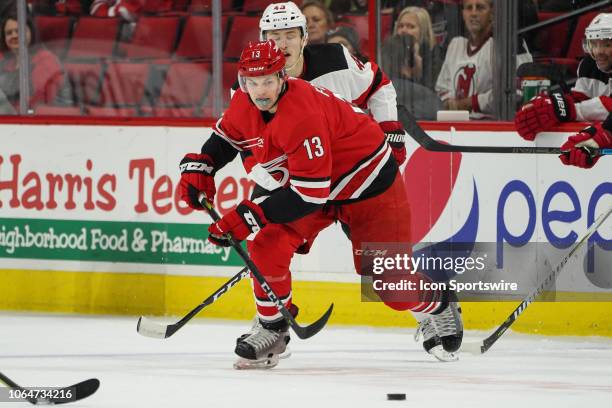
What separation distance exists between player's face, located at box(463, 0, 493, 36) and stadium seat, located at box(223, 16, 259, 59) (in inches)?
36.5

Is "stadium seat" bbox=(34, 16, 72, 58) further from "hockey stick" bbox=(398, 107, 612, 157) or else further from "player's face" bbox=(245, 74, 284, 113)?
"player's face" bbox=(245, 74, 284, 113)

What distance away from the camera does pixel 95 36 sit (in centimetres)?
628

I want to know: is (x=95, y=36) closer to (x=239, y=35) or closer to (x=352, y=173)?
(x=239, y=35)

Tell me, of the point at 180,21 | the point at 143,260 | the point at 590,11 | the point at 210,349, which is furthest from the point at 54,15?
the point at 590,11

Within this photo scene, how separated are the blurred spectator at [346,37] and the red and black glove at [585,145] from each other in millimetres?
999

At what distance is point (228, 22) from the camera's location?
602 centimetres

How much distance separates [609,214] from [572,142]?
0.98 feet

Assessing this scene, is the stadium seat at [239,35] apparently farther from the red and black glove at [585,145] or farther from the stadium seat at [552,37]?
the red and black glove at [585,145]

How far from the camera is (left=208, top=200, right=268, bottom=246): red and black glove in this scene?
4.27 m

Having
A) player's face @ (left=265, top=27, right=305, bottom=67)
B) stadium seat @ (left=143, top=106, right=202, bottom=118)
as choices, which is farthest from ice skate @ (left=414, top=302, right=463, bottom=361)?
stadium seat @ (left=143, top=106, right=202, bottom=118)

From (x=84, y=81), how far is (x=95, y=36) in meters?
0.21

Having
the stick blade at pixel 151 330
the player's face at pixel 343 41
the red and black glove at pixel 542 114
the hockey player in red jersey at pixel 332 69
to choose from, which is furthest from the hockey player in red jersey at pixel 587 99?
the stick blade at pixel 151 330

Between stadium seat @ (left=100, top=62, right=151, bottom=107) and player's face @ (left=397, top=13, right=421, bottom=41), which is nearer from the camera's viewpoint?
player's face @ (left=397, top=13, right=421, bottom=41)

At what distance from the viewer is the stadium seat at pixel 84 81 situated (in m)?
6.30
